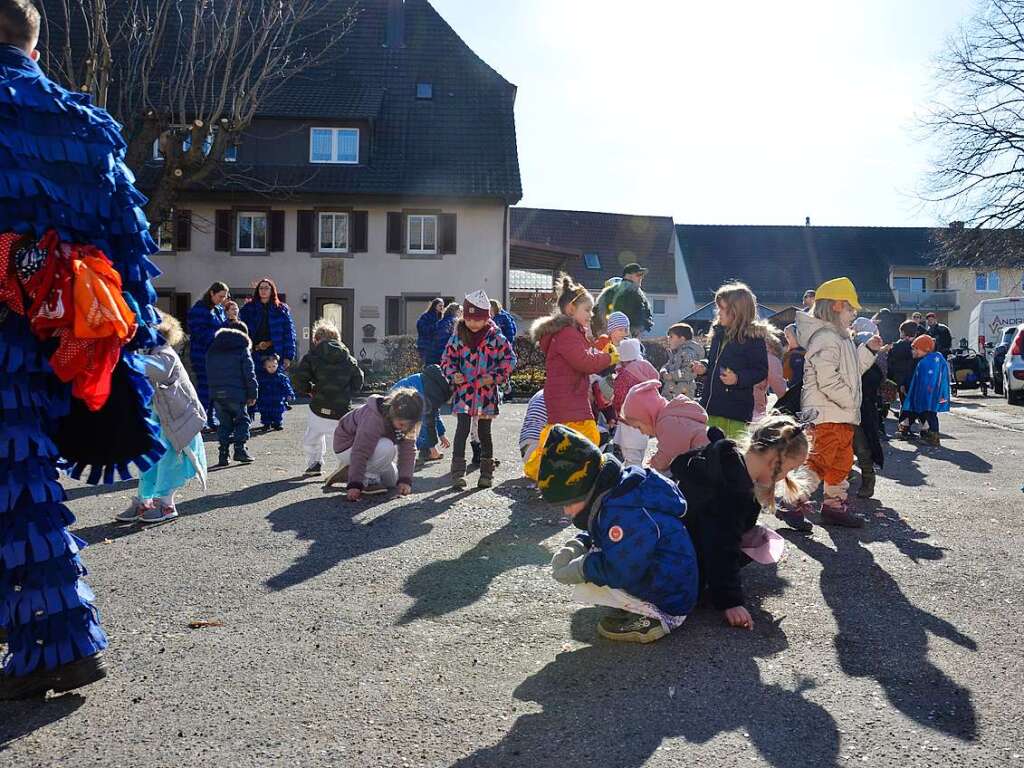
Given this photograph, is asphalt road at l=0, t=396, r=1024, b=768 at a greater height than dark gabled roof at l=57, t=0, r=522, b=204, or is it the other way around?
dark gabled roof at l=57, t=0, r=522, b=204

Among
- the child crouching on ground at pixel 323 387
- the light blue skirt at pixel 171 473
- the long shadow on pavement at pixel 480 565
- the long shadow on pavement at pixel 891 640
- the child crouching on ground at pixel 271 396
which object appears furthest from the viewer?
the child crouching on ground at pixel 271 396

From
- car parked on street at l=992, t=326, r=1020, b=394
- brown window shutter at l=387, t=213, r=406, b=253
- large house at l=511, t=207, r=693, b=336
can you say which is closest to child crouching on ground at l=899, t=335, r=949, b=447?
car parked on street at l=992, t=326, r=1020, b=394

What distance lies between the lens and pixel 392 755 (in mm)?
3148

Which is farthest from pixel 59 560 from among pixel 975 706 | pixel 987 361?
pixel 987 361

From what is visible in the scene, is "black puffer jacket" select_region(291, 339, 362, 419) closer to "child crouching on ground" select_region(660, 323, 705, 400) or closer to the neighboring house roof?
"child crouching on ground" select_region(660, 323, 705, 400)

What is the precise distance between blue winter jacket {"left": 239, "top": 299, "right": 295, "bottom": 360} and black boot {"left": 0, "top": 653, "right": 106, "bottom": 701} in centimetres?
988

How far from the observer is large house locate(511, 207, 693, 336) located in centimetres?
5720

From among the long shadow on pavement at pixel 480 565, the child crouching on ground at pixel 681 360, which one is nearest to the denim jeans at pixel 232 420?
the long shadow on pavement at pixel 480 565

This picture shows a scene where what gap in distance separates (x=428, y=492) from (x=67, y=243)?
5265 mm

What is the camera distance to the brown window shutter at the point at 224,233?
32.8 meters

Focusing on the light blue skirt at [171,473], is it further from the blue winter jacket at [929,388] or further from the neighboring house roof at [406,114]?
the neighboring house roof at [406,114]

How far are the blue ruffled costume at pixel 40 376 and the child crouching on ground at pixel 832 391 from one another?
497cm

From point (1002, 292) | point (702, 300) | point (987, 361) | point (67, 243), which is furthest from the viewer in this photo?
point (1002, 292)

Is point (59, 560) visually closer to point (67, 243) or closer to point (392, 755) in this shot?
point (67, 243)
